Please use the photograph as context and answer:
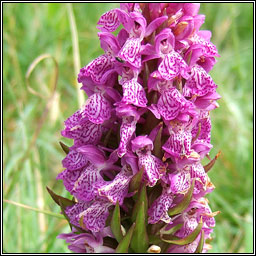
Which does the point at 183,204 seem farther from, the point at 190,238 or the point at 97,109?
the point at 97,109

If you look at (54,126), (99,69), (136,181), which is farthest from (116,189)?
(54,126)

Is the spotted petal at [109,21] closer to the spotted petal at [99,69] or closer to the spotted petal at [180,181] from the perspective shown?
the spotted petal at [99,69]

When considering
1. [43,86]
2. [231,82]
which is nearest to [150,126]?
[43,86]

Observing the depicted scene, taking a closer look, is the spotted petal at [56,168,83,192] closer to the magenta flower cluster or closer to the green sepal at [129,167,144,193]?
the magenta flower cluster

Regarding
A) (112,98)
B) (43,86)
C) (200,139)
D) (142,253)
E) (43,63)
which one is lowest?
(142,253)

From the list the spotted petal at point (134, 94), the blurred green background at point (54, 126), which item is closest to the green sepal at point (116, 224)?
the spotted petal at point (134, 94)

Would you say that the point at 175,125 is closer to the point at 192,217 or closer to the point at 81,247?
the point at 192,217
